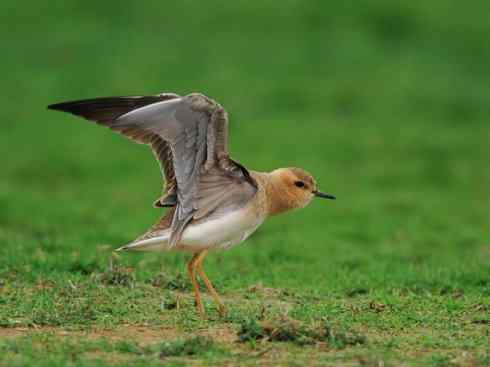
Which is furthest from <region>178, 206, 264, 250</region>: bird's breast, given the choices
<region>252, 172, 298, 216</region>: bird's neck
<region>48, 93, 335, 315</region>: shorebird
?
<region>252, 172, 298, 216</region>: bird's neck

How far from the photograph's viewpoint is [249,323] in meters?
6.40

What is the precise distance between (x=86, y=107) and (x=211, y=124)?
3.04ft

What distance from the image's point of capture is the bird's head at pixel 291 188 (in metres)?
7.99

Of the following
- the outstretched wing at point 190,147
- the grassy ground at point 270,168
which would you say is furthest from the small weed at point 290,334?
the outstretched wing at point 190,147

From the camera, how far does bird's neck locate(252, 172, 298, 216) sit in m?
7.83

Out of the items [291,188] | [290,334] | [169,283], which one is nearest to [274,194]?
[291,188]

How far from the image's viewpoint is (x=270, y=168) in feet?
50.8

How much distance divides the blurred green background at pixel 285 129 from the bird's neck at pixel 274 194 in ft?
3.45

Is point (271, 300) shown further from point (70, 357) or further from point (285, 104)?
point (285, 104)

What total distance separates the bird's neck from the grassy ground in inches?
30.6

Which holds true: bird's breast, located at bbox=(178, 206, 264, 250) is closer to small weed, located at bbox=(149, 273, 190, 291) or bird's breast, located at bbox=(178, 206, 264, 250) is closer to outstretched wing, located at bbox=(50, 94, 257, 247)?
outstretched wing, located at bbox=(50, 94, 257, 247)

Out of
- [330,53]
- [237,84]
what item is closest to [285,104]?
[237,84]

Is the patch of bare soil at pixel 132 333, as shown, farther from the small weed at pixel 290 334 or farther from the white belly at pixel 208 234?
the white belly at pixel 208 234

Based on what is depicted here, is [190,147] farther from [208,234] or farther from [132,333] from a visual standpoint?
[132,333]
